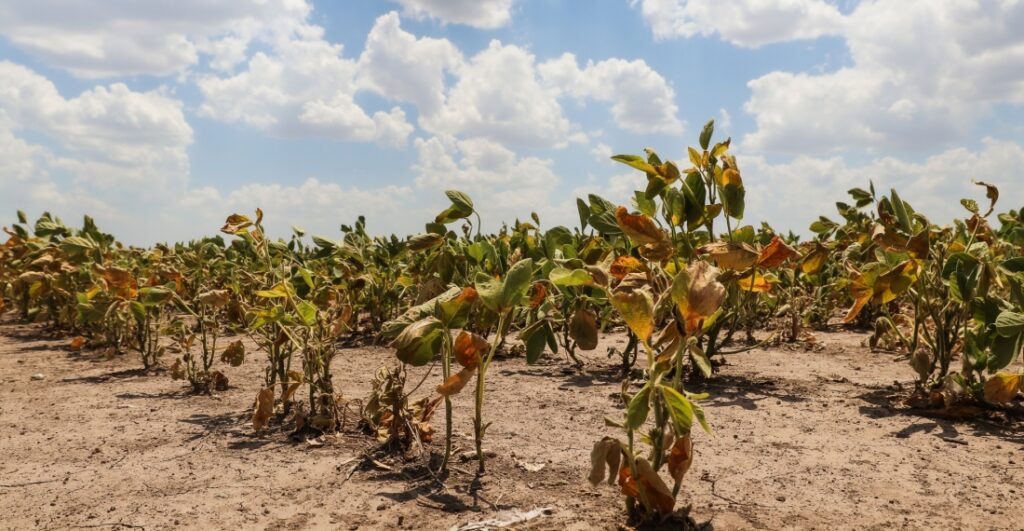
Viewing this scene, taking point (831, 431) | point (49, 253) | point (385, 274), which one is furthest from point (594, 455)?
point (49, 253)

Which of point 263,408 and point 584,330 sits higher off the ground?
point 584,330

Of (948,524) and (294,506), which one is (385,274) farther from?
(948,524)

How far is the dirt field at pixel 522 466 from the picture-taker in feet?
6.34

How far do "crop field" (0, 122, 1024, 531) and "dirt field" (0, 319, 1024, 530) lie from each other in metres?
0.01

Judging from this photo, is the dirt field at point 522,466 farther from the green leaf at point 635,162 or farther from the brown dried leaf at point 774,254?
the green leaf at point 635,162

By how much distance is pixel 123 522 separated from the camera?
196 centimetres

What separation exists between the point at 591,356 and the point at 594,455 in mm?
2867

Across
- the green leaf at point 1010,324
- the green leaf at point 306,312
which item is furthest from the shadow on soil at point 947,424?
the green leaf at point 306,312

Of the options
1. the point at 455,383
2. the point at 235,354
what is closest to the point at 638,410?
the point at 455,383

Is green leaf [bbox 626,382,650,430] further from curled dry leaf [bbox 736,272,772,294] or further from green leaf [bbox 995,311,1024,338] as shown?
green leaf [bbox 995,311,1024,338]

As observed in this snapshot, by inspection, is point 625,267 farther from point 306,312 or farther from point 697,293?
point 306,312

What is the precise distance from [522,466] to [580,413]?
0.74 meters

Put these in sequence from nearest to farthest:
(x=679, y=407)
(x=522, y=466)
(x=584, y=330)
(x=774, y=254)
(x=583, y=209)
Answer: (x=679, y=407), (x=584, y=330), (x=774, y=254), (x=522, y=466), (x=583, y=209)

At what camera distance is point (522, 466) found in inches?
89.0
